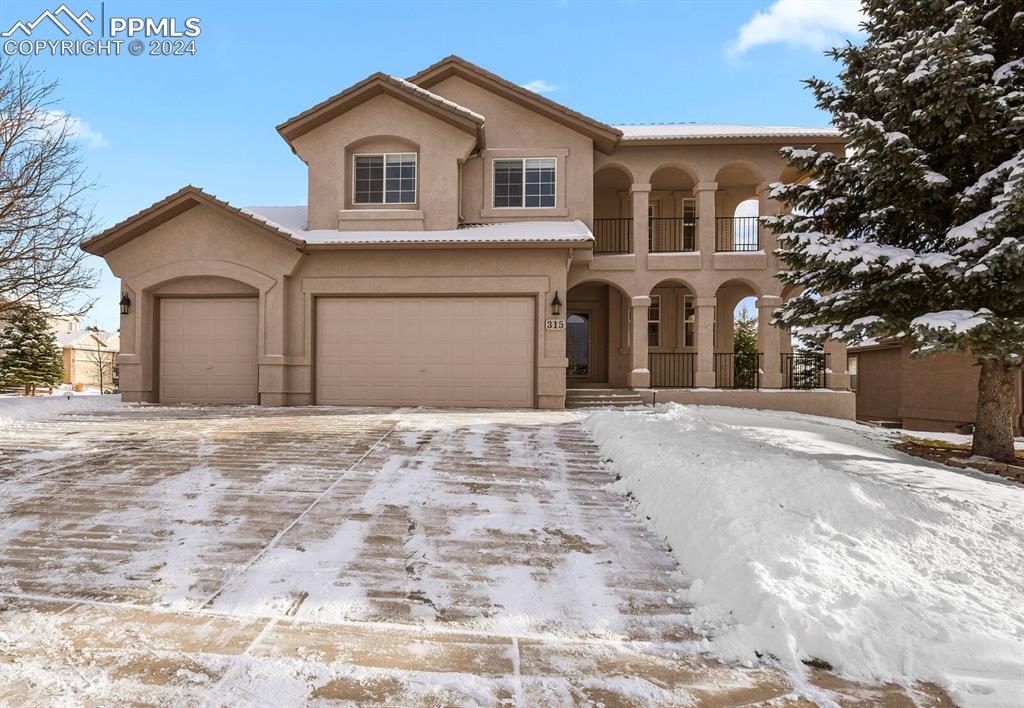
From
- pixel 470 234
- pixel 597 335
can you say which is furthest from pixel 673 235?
pixel 470 234

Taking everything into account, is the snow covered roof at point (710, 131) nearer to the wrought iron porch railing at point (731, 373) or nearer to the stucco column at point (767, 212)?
the stucco column at point (767, 212)

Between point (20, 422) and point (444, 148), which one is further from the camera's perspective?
point (444, 148)

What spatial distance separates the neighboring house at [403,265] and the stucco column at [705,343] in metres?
0.13

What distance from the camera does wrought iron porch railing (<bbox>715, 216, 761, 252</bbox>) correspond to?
14.7 meters

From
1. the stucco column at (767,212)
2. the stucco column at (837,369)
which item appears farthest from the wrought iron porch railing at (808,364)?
the stucco column at (767,212)

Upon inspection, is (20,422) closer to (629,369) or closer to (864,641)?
(864,641)

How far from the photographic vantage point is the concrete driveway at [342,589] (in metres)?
2.28

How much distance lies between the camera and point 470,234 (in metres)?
11.7

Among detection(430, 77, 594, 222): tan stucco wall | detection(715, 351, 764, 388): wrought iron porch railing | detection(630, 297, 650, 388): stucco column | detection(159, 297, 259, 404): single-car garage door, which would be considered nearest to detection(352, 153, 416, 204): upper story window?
detection(430, 77, 594, 222): tan stucco wall

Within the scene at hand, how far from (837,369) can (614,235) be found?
23.7 feet

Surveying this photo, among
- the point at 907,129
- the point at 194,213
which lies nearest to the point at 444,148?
the point at 194,213

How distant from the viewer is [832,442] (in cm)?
737

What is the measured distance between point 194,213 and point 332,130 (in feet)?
12.5

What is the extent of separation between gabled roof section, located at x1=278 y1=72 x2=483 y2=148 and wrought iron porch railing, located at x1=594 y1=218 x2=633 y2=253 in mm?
4880
